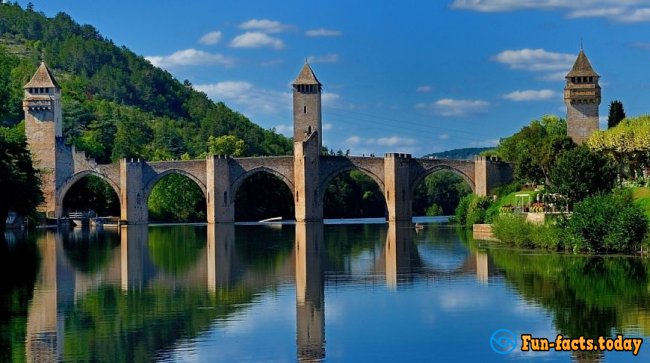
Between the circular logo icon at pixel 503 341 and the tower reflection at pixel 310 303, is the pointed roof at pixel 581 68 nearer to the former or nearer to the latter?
the tower reflection at pixel 310 303

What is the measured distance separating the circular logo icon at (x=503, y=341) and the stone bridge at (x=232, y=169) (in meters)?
46.2

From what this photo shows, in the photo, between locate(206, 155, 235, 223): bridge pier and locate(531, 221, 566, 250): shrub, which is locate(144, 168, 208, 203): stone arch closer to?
locate(206, 155, 235, 223): bridge pier

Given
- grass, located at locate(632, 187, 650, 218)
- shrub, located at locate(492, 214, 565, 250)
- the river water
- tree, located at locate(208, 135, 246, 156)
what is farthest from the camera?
tree, located at locate(208, 135, 246, 156)

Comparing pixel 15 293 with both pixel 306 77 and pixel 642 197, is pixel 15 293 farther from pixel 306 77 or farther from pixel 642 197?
pixel 306 77

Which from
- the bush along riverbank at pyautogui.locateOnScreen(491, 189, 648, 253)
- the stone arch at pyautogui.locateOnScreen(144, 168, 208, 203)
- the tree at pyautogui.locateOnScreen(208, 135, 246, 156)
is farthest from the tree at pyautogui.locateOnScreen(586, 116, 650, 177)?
the tree at pyautogui.locateOnScreen(208, 135, 246, 156)

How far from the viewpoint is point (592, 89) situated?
64.1 meters

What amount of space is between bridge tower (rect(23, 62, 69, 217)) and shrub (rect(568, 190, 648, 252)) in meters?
42.1

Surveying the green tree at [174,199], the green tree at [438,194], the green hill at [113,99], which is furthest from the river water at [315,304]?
the green tree at [438,194]

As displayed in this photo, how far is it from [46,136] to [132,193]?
578 cm

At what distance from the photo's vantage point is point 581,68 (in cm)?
6462

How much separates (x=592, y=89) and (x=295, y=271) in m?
35.4

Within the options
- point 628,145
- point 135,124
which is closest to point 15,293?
point 628,145

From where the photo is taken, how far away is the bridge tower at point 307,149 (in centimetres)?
6825

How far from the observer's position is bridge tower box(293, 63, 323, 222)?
68.2m
